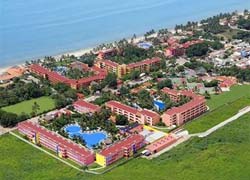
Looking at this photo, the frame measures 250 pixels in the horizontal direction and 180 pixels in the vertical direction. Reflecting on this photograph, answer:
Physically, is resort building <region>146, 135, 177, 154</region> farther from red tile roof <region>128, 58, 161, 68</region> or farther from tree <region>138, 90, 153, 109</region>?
red tile roof <region>128, 58, 161, 68</region>

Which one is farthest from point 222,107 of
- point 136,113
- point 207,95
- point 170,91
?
point 136,113

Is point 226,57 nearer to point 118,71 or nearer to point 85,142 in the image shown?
point 118,71

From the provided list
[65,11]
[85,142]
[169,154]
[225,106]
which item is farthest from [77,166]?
[65,11]

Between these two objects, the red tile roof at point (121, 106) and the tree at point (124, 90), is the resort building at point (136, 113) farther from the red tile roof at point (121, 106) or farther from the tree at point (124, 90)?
the tree at point (124, 90)

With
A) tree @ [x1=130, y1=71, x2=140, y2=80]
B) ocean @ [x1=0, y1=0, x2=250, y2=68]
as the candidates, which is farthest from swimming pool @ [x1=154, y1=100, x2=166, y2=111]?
ocean @ [x1=0, y1=0, x2=250, y2=68]

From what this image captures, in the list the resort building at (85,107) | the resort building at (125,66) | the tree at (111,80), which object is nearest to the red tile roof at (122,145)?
the resort building at (85,107)

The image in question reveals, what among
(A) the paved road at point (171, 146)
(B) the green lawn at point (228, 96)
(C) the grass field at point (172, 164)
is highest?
(C) the grass field at point (172, 164)
